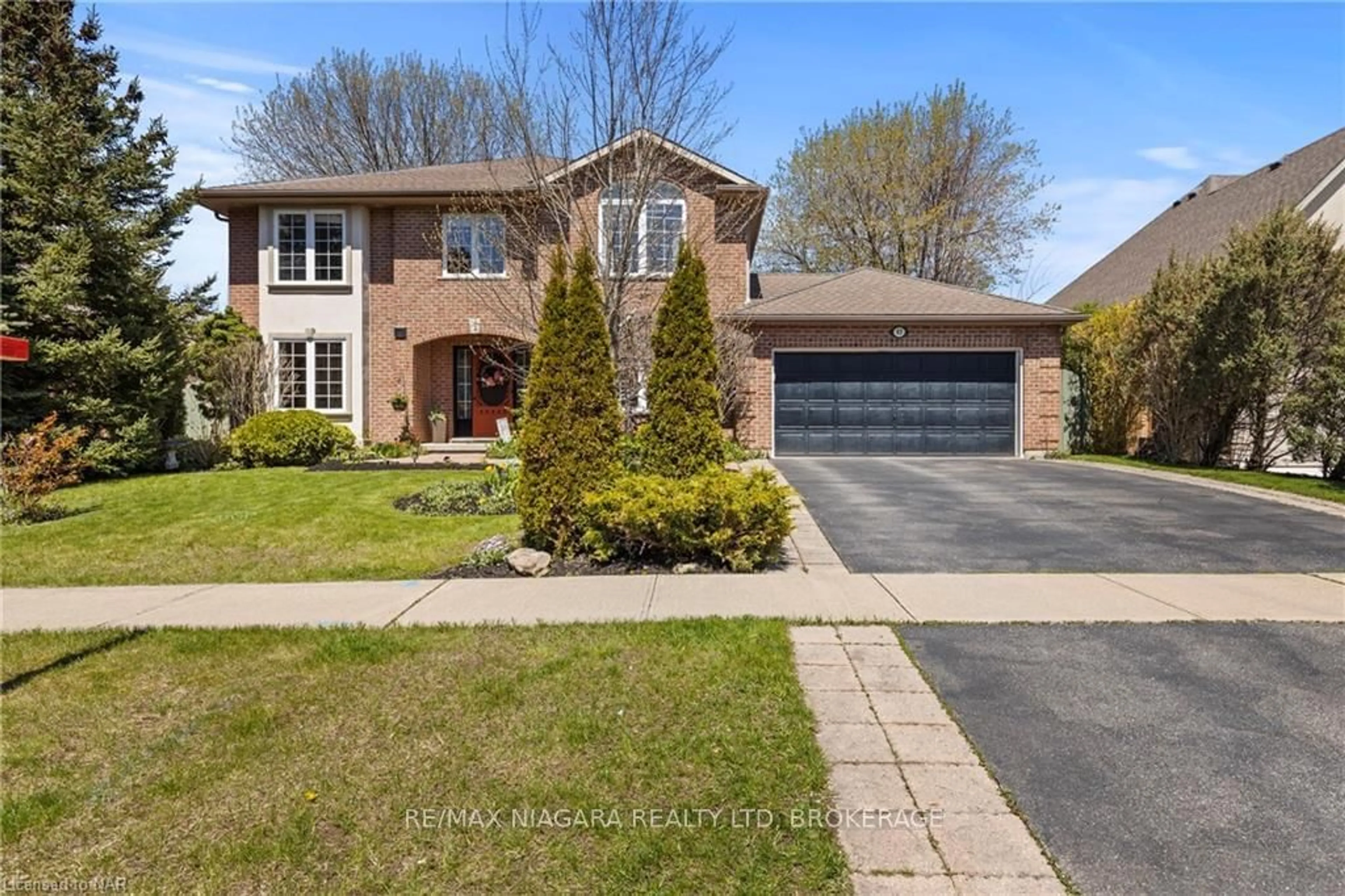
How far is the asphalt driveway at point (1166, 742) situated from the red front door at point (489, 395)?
1447cm

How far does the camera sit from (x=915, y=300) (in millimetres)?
17156

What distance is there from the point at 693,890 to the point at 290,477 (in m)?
11.6

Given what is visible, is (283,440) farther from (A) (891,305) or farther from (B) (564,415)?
(A) (891,305)

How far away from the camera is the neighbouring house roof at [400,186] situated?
1543 cm

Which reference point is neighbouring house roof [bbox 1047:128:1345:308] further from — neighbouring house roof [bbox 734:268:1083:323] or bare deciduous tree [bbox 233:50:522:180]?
bare deciduous tree [bbox 233:50:522:180]

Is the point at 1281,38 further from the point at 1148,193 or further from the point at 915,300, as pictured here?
the point at 1148,193

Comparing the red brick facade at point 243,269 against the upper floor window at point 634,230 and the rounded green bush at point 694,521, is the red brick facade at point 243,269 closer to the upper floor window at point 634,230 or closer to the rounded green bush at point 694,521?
the upper floor window at point 634,230

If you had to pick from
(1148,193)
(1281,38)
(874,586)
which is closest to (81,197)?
(874,586)

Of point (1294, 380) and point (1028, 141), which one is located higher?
point (1028, 141)

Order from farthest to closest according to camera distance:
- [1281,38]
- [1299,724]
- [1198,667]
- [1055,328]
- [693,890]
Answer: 1. [1055,328]
2. [1281,38]
3. [1198,667]
4. [1299,724]
5. [693,890]

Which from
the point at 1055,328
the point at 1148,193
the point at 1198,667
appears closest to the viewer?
the point at 1198,667

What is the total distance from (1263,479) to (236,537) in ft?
46.5

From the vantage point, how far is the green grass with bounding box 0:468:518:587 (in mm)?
7297

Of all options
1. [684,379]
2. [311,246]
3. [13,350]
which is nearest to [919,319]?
[684,379]
